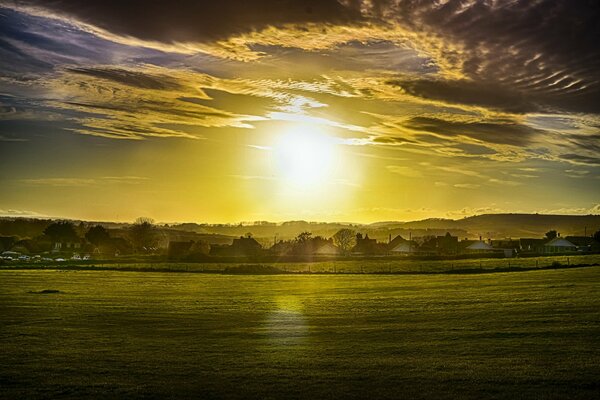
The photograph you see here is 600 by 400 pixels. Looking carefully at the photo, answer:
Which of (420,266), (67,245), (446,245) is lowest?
(420,266)

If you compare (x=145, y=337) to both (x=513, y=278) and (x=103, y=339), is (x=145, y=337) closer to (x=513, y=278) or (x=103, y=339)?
(x=103, y=339)

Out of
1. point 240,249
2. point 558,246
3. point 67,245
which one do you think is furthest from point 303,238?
point 67,245

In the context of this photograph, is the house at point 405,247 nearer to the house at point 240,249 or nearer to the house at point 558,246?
the house at point 558,246

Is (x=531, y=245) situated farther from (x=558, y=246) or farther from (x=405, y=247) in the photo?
(x=405, y=247)

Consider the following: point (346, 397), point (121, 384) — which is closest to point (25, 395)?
point (121, 384)

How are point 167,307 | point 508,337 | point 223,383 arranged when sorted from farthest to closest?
point 167,307, point 508,337, point 223,383

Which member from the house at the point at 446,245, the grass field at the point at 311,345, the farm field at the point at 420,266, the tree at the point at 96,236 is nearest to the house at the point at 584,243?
the house at the point at 446,245

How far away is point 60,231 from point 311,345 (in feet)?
553

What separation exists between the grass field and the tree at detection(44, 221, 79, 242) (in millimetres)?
134650

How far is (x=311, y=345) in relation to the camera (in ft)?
101

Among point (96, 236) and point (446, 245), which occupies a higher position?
point (96, 236)

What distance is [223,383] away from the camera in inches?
920

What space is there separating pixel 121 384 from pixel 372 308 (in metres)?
25.2

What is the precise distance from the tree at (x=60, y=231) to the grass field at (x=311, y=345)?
442 ft
